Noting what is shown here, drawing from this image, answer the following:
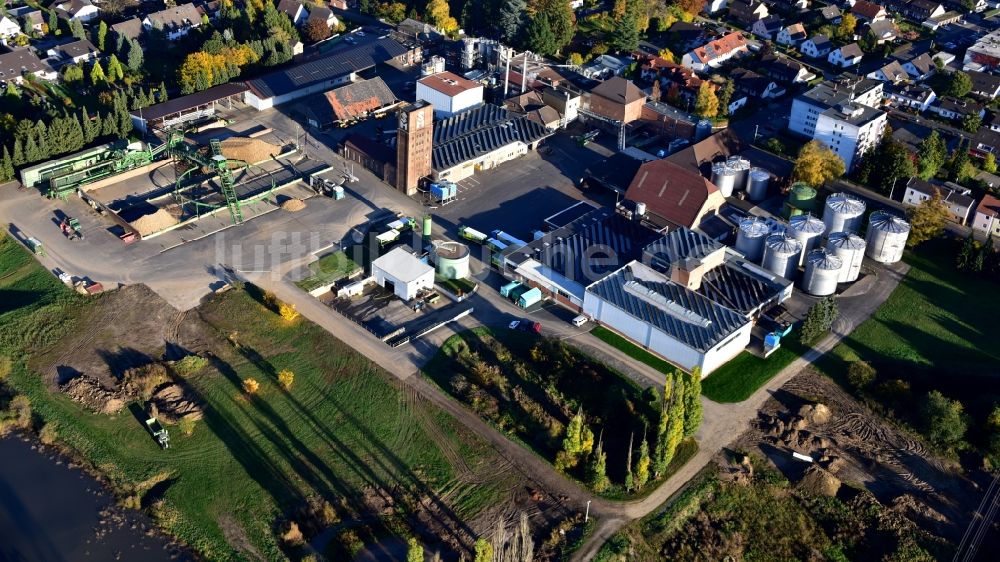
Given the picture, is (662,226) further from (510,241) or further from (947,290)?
(947,290)

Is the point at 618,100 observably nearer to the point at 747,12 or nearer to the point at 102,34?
the point at 747,12

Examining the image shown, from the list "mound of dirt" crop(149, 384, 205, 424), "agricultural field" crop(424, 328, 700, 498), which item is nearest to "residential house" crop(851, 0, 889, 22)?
"agricultural field" crop(424, 328, 700, 498)

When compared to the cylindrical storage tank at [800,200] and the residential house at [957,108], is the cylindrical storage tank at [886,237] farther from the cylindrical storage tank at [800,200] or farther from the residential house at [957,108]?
the residential house at [957,108]

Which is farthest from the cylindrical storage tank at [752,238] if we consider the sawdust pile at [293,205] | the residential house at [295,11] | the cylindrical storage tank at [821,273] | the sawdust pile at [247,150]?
the residential house at [295,11]

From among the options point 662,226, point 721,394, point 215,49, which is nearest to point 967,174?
point 662,226

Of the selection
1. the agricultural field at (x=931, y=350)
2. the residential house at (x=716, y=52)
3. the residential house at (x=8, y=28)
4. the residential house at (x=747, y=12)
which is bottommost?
the agricultural field at (x=931, y=350)

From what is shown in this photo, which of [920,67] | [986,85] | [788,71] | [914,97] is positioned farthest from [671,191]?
[986,85]
